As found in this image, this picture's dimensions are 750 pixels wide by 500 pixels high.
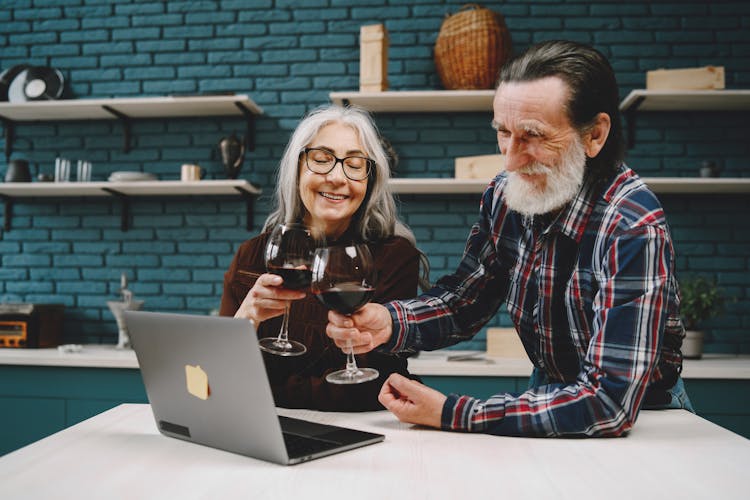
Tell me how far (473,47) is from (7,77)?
2.55m

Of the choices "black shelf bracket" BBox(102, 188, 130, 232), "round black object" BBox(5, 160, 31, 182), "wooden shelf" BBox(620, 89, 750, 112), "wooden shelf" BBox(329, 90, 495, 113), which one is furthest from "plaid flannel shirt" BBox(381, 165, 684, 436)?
"round black object" BBox(5, 160, 31, 182)

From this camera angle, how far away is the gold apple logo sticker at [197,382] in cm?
95

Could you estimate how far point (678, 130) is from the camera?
3355 mm

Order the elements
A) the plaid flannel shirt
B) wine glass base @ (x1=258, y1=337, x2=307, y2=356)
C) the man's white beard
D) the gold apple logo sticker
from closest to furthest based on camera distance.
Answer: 1. the gold apple logo sticker
2. the plaid flannel shirt
3. wine glass base @ (x1=258, y1=337, x2=307, y2=356)
4. the man's white beard

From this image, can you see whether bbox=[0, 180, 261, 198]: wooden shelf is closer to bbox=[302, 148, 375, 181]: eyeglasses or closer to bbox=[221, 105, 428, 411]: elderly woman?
bbox=[221, 105, 428, 411]: elderly woman

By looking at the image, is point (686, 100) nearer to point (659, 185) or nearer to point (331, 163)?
point (659, 185)

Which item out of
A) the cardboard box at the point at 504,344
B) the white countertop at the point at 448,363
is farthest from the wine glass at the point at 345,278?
the cardboard box at the point at 504,344

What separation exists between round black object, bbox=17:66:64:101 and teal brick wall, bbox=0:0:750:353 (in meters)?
0.10

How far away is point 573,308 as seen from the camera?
1.29m

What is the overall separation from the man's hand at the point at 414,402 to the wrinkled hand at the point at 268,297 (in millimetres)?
245

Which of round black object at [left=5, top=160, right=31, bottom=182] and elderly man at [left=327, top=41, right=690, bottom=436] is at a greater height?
round black object at [left=5, top=160, right=31, bottom=182]

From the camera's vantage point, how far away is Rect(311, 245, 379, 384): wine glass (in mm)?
1066

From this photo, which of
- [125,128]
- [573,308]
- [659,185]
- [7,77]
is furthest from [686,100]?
[7,77]

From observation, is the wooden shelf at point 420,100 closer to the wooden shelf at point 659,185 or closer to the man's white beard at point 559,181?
the wooden shelf at point 659,185
